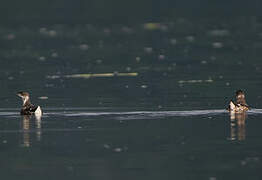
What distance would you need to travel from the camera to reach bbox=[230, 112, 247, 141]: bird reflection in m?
25.2

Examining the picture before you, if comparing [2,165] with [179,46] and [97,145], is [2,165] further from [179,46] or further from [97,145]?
[179,46]

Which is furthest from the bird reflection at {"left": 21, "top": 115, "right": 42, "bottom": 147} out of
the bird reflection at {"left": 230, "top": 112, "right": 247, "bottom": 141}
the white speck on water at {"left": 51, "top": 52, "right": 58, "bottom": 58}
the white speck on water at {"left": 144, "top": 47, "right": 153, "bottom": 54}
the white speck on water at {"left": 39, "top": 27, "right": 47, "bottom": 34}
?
the white speck on water at {"left": 39, "top": 27, "right": 47, "bottom": 34}

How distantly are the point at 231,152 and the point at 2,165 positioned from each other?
191 inches

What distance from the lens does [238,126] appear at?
87.9 feet

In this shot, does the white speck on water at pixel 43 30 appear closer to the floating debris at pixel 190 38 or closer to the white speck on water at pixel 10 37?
the white speck on water at pixel 10 37

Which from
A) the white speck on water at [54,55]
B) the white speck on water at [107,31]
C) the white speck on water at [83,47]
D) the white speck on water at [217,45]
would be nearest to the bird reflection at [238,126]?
the white speck on water at [54,55]

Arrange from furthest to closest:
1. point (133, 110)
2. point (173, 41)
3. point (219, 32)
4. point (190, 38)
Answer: point (219, 32) → point (190, 38) → point (173, 41) → point (133, 110)

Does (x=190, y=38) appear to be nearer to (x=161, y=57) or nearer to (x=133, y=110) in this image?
(x=161, y=57)

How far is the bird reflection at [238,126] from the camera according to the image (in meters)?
25.2

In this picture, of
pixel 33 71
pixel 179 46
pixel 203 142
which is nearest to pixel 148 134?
pixel 203 142

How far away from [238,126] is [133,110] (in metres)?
4.30

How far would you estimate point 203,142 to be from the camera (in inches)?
973

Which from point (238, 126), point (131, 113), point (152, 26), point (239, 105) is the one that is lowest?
point (238, 126)

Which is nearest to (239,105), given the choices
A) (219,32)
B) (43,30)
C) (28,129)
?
(28,129)
